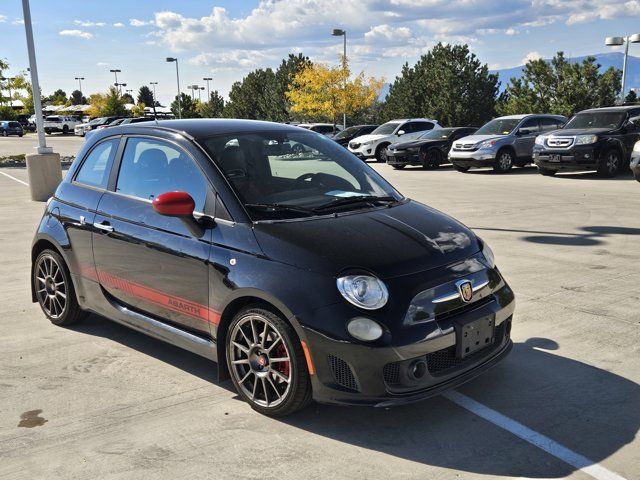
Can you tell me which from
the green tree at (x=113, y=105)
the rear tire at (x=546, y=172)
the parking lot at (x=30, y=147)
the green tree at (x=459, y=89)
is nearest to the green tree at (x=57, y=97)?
the green tree at (x=113, y=105)

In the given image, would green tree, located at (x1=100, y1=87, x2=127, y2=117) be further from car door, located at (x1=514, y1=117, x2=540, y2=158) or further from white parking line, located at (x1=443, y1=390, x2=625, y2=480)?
white parking line, located at (x1=443, y1=390, x2=625, y2=480)

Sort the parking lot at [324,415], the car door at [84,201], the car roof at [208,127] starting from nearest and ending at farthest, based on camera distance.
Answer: the parking lot at [324,415] → the car roof at [208,127] → the car door at [84,201]

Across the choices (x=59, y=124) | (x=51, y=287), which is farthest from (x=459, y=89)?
(x=59, y=124)

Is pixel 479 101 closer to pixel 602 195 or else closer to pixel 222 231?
pixel 602 195

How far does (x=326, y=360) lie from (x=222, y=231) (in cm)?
107

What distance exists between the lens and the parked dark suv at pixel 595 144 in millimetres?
16422

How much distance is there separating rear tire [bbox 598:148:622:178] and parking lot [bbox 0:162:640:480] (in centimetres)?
1132

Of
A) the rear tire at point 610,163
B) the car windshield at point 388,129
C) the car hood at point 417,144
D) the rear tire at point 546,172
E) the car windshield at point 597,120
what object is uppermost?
the car windshield at point 597,120

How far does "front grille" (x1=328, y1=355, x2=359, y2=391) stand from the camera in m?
3.36

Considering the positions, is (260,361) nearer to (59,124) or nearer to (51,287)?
(51,287)

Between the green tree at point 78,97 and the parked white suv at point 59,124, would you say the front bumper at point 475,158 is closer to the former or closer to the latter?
the parked white suv at point 59,124

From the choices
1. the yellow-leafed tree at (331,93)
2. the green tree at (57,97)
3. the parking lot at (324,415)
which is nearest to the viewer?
the parking lot at (324,415)

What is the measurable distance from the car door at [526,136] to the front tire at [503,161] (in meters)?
0.31

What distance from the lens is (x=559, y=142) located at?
664 inches
